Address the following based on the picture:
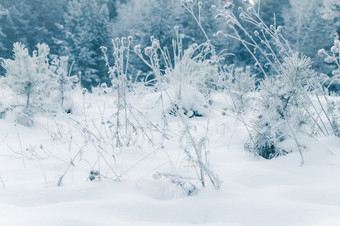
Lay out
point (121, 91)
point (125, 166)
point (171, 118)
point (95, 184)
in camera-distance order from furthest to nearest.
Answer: point (171, 118) → point (121, 91) → point (125, 166) → point (95, 184)

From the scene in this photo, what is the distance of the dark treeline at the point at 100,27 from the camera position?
76.5 ft

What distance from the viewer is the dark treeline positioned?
23.3 m

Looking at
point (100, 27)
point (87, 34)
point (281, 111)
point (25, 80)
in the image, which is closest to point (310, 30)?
point (100, 27)

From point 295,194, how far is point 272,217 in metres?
0.27

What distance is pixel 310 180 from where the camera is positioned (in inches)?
71.7

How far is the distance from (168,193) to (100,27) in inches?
926

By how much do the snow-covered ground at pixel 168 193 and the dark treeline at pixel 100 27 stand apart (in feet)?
67.2

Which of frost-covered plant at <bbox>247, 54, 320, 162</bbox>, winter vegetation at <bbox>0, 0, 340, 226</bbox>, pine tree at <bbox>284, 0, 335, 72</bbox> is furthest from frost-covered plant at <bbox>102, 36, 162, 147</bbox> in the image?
pine tree at <bbox>284, 0, 335, 72</bbox>

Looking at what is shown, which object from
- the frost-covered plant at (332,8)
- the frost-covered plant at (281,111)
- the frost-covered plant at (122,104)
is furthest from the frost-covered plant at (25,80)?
the frost-covered plant at (332,8)

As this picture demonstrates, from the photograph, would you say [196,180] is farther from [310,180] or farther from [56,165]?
[56,165]

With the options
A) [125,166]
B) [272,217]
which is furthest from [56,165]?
[272,217]

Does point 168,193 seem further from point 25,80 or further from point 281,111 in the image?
point 25,80

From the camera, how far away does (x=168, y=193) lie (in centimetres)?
170

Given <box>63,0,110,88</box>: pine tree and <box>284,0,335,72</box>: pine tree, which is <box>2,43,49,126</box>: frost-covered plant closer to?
<box>63,0,110,88</box>: pine tree
